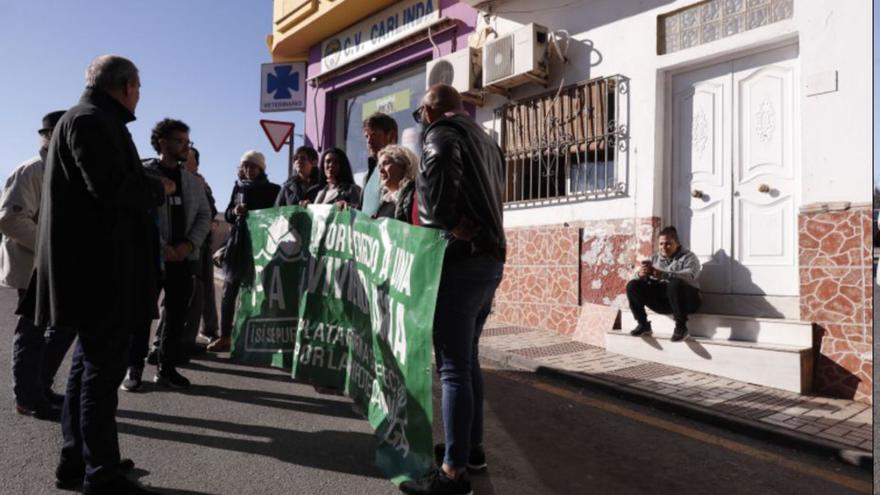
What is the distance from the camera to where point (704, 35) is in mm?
6273

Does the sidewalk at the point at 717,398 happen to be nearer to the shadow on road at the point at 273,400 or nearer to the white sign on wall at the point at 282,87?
the shadow on road at the point at 273,400

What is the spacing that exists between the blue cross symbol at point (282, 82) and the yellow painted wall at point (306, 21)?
Result: 60cm

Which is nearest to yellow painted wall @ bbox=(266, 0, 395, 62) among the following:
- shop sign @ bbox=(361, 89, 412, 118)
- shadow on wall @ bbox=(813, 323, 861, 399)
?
shop sign @ bbox=(361, 89, 412, 118)

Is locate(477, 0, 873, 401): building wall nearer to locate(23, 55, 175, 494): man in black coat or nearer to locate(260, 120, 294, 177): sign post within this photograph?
locate(260, 120, 294, 177): sign post

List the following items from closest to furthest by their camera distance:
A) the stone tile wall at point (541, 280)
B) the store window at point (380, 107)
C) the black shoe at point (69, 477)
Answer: the black shoe at point (69, 477) < the stone tile wall at point (541, 280) < the store window at point (380, 107)

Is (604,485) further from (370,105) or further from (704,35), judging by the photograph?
(370,105)

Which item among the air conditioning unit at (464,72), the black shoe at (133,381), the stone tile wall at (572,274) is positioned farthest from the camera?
the air conditioning unit at (464,72)

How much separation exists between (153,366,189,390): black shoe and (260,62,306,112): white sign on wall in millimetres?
9270

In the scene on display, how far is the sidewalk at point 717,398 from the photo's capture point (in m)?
3.73

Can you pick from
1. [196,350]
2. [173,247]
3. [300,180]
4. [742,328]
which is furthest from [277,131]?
[742,328]

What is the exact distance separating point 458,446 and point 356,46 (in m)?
10.5

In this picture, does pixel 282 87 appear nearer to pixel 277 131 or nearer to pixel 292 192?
pixel 277 131

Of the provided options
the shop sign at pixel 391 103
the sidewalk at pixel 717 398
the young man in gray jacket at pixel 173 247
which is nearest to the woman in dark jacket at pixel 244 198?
the young man in gray jacket at pixel 173 247

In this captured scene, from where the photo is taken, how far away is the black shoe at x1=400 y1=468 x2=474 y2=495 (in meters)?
2.62
